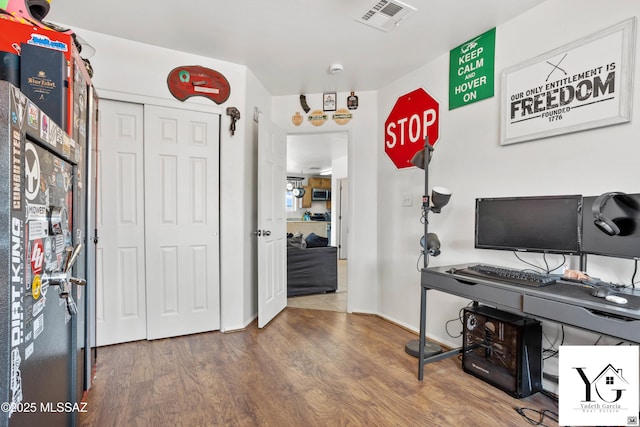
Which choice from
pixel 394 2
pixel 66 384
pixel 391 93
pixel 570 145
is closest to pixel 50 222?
pixel 66 384

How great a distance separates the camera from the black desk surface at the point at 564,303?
1232mm

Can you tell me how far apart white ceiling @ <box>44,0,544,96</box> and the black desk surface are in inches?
68.5

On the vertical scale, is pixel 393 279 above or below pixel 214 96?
below

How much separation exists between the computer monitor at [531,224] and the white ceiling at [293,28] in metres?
1.27

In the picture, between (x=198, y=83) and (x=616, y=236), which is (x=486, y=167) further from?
(x=198, y=83)

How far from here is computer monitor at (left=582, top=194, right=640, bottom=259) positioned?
1457mm

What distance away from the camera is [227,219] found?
9.55ft

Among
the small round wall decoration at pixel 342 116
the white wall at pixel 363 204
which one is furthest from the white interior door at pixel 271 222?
the white wall at pixel 363 204

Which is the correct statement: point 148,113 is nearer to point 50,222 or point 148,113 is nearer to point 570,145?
point 50,222

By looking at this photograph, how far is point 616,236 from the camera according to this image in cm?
152

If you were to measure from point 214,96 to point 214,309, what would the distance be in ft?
6.26

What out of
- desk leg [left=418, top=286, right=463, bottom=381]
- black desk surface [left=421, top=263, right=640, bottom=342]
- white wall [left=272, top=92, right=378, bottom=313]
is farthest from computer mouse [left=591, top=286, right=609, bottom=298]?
white wall [left=272, top=92, right=378, bottom=313]

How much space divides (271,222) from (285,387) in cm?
161

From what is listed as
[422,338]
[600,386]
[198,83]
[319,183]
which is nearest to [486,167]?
[422,338]
